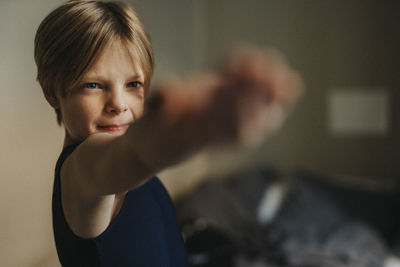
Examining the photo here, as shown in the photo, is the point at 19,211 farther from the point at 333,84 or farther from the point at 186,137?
the point at 333,84

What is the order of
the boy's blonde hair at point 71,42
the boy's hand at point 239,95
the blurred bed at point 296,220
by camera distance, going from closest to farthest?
1. the boy's hand at point 239,95
2. the boy's blonde hair at point 71,42
3. the blurred bed at point 296,220

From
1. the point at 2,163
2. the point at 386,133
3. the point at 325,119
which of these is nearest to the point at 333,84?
the point at 325,119

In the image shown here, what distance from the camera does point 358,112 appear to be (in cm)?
227

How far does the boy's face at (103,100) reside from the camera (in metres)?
0.25

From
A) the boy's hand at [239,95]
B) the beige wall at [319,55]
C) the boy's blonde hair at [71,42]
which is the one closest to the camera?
the boy's hand at [239,95]

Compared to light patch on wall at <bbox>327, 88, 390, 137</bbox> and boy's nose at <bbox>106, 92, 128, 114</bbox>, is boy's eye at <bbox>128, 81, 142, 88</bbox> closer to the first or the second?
boy's nose at <bbox>106, 92, 128, 114</bbox>

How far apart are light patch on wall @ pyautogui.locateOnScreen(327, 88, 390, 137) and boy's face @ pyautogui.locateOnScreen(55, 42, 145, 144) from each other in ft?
7.27

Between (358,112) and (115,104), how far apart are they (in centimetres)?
224

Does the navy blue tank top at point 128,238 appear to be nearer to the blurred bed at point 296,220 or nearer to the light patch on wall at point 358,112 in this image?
the blurred bed at point 296,220

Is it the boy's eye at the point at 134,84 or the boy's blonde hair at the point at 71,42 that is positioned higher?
the boy's blonde hair at the point at 71,42

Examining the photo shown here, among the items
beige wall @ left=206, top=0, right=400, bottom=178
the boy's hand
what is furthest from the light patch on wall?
the boy's hand

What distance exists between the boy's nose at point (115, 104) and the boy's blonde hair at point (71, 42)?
0.02 meters

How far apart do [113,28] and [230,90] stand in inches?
5.8

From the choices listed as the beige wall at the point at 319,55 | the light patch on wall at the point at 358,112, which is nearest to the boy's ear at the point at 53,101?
the beige wall at the point at 319,55
